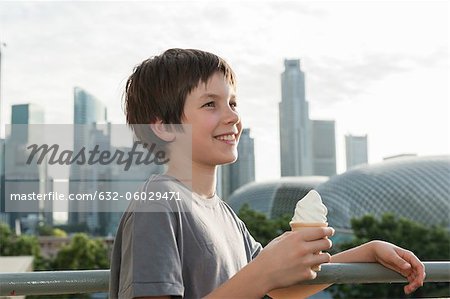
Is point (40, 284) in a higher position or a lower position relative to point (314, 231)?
lower

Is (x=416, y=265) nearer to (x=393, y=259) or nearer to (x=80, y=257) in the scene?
(x=393, y=259)

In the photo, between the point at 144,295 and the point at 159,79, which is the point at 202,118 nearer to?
the point at 159,79

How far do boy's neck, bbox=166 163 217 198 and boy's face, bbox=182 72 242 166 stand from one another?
0.02 m

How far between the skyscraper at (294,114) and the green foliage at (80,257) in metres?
54.0

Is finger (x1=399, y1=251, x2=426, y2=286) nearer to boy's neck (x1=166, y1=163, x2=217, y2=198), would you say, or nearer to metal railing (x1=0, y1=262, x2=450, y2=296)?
metal railing (x1=0, y1=262, x2=450, y2=296)

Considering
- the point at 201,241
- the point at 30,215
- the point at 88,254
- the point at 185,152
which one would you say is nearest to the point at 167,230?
the point at 201,241

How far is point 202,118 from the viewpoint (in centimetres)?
116

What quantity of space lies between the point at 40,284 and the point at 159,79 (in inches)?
19.9

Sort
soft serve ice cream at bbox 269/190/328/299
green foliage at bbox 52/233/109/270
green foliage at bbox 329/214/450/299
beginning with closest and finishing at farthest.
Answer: soft serve ice cream at bbox 269/190/328/299
green foliage at bbox 329/214/450/299
green foliage at bbox 52/233/109/270

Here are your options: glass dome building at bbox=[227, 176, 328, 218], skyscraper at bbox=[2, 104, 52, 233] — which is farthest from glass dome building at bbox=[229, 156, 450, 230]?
skyscraper at bbox=[2, 104, 52, 233]

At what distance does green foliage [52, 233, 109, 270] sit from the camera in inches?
1115

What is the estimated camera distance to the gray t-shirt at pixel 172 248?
0.95 m

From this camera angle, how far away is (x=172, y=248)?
0.98m

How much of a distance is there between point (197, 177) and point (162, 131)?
4.8 inches
